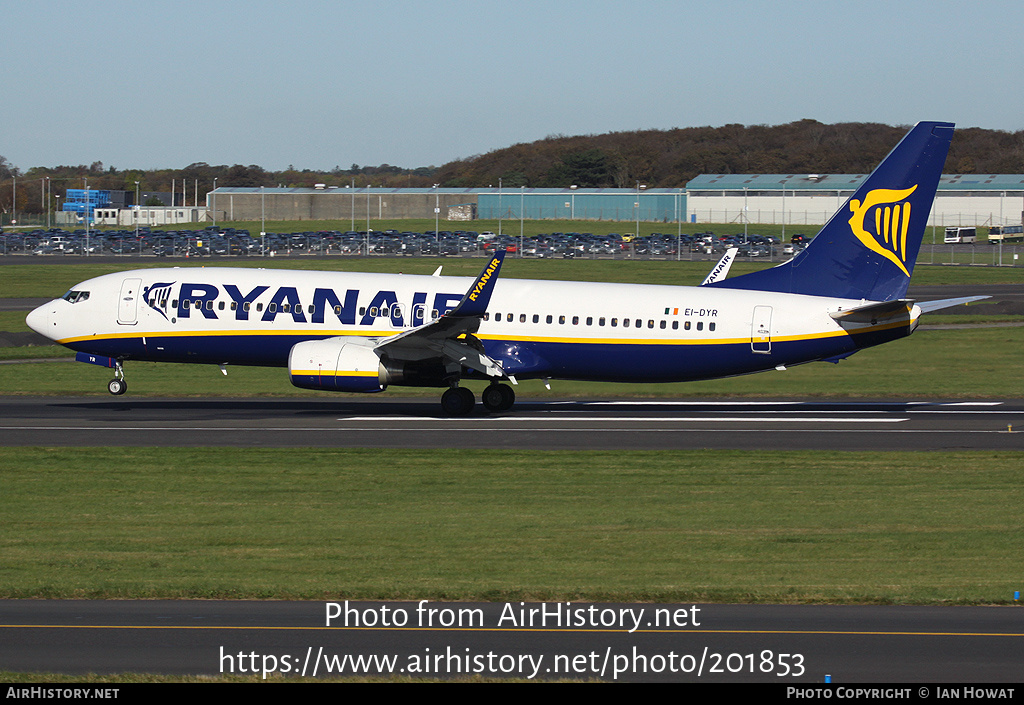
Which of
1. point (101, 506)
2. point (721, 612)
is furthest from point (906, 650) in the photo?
point (101, 506)

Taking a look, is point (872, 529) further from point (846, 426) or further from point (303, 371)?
point (303, 371)

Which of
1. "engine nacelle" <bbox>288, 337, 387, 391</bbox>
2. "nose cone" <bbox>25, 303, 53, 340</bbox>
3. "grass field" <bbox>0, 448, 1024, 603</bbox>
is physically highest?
"nose cone" <bbox>25, 303, 53, 340</bbox>

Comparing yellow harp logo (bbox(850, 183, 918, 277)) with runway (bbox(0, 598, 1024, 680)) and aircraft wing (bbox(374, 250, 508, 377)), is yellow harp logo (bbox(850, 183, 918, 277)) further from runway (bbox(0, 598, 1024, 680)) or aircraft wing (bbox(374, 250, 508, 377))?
runway (bbox(0, 598, 1024, 680))

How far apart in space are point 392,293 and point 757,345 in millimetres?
11493

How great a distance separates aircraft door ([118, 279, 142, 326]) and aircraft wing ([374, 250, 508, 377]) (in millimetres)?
9029

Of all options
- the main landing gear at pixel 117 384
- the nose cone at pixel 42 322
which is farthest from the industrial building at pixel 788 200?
the main landing gear at pixel 117 384

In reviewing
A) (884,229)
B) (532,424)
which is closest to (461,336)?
(532,424)

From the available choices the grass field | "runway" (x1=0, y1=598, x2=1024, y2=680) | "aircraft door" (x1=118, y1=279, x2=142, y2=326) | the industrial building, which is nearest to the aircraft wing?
the grass field

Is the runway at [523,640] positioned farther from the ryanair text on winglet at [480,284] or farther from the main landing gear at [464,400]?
the main landing gear at [464,400]

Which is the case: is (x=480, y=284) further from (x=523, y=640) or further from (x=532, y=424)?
(x=523, y=640)

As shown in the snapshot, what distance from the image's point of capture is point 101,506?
2355cm

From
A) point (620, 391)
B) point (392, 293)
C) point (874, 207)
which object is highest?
point (874, 207)

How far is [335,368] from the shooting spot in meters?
34.9

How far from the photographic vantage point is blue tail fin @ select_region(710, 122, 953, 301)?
36.2 metres
